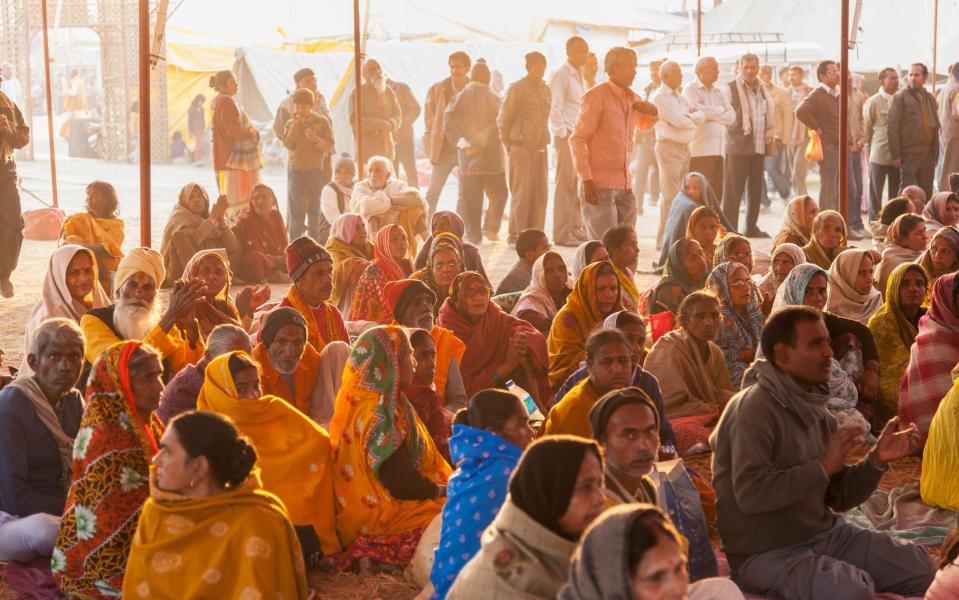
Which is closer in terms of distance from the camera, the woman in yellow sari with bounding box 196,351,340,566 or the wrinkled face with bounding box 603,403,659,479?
the wrinkled face with bounding box 603,403,659,479

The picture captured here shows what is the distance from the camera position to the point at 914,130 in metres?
12.4

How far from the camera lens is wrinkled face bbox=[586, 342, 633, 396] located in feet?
15.3

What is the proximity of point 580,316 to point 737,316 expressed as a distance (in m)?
0.78

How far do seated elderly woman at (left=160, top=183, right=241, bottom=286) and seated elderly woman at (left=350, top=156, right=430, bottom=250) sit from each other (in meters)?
0.95

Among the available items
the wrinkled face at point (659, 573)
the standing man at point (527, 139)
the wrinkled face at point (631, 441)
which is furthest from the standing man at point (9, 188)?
the wrinkled face at point (659, 573)

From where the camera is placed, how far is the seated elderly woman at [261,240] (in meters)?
10.5

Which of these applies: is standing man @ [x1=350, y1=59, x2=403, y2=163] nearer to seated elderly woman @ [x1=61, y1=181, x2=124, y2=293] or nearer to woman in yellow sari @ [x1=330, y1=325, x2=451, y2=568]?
seated elderly woman @ [x1=61, y1=181, x2=124, y2=293]

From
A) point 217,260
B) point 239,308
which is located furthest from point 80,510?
point 239,308

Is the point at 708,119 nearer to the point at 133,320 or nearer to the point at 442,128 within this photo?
the point at 442,128

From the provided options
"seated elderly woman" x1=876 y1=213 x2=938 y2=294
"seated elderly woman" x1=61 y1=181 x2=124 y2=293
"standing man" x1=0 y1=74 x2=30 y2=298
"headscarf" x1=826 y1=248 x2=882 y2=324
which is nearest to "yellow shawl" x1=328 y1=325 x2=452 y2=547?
"headscarf" x1=826 y1=248 x2=882 y2=324

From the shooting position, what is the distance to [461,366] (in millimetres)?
6273

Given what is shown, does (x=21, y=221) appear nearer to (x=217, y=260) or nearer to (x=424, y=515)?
(x=217, y=260)

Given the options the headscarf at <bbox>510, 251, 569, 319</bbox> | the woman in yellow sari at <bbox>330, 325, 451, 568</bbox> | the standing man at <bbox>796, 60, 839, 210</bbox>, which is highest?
the standing man at <bbox>796, 60, 839, 210</bbox>

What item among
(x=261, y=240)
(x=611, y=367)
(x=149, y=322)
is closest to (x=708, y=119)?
(x=261, y=240)
